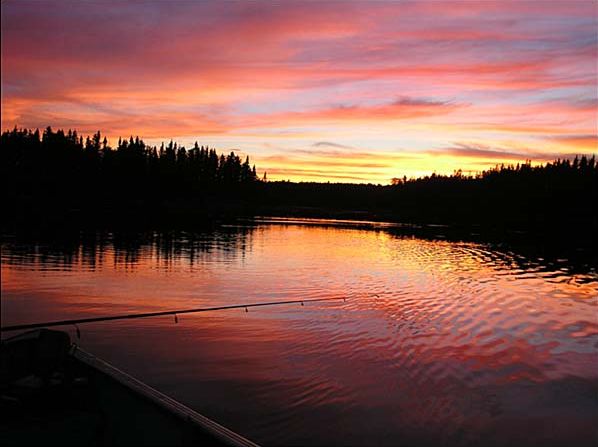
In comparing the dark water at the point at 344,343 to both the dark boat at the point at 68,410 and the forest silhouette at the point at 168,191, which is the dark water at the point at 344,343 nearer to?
the dark boat at the point at 68,410

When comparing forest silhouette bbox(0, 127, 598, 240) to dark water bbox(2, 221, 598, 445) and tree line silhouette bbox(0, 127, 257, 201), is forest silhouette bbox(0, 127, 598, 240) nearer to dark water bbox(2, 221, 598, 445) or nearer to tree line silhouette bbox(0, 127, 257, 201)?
tree line silhouette bbox(0, 127, 257, 201)

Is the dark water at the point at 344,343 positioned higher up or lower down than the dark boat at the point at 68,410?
lower down

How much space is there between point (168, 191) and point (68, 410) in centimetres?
14152

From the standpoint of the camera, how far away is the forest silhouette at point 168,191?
103 meters

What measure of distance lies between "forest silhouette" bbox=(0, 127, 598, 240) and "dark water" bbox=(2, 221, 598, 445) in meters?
39.9

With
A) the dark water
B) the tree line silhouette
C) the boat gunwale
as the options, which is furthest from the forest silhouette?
the boat gunwale

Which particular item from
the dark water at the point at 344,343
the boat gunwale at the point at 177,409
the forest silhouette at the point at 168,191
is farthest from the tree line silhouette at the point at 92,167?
the boat gunwale at the point at 177,409

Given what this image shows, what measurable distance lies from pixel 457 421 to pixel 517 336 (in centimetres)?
1008

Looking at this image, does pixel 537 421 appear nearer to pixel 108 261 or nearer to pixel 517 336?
pixel 517 336

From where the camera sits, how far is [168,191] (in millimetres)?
147500

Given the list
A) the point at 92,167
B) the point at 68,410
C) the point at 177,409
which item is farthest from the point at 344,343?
the point at 92,167

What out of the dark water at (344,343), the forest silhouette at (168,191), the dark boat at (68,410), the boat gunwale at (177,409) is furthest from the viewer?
the forest silhouette at (168,191)

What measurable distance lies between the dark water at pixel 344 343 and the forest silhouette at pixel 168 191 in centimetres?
3989

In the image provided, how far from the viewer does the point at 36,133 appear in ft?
404
